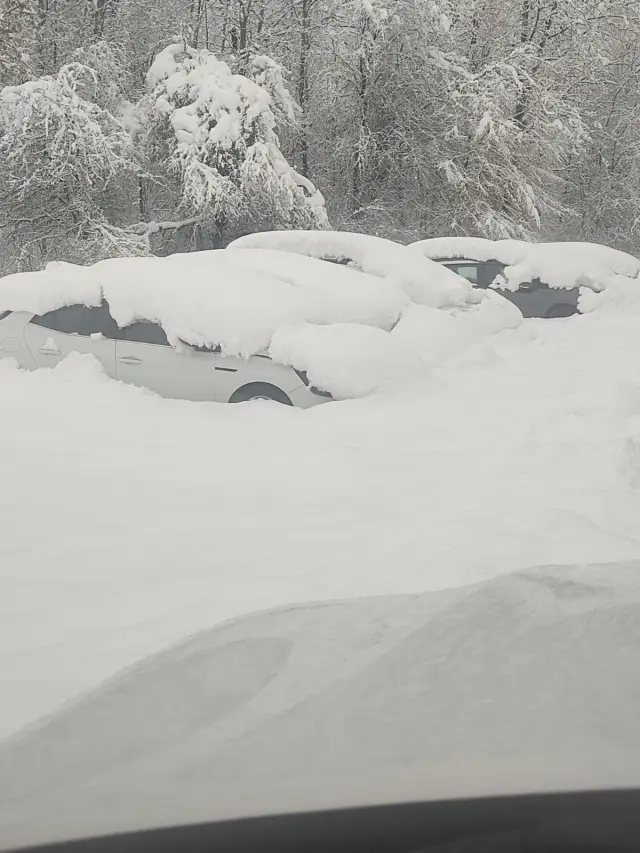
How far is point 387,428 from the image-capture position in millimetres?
5824

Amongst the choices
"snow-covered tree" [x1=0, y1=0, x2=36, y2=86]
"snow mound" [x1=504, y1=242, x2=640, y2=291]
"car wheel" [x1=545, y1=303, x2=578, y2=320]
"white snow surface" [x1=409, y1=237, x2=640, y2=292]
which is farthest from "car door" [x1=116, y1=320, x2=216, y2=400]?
"snow-covered tree" [x1=0, y1=0, x2=36, y2=86]

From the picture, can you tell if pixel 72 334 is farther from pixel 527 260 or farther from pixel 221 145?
pixel 221 145

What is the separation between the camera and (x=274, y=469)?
5012 millimetres

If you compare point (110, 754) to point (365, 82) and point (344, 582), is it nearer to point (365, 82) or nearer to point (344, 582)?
point (344, 582)

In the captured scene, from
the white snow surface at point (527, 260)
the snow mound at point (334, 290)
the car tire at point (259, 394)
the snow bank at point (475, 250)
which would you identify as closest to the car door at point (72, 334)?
the car tire at point (259, 394)

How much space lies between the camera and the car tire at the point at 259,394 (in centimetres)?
636

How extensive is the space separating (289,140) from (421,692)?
2001 cm

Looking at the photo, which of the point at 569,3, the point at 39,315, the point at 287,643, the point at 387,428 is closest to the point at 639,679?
the point at 287,643

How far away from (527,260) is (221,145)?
725cm

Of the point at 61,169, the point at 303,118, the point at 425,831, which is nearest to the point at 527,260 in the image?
the point at 61,169

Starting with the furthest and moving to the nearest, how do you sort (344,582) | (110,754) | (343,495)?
(343,495) < (344,582) < (110,754)

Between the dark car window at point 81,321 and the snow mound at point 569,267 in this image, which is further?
the snow mound at point 569,267

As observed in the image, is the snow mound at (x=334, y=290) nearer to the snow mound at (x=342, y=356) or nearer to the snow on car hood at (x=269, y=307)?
the snow on car hood at (x=269, y=307)

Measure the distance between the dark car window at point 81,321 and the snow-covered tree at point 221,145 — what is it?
Answer: 31.3 feet
